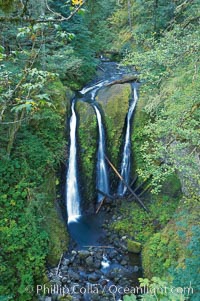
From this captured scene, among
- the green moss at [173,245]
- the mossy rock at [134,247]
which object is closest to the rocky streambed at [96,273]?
the mossy rock at [134,247]

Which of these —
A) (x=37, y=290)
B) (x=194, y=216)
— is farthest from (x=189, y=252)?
(x=37, y=290)

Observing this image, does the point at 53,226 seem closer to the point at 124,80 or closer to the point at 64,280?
the point at 64,280

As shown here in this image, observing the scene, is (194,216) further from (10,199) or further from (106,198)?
(10,199)

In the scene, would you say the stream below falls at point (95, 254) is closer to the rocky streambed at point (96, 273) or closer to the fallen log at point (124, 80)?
the rocky streambed at point (96, 273)

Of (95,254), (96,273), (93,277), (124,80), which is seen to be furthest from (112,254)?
A: (124,80)

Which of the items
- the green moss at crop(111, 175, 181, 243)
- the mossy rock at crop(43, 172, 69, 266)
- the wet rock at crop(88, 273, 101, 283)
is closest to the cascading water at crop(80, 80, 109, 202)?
the green moss at crop(111, 175, 181, 243)

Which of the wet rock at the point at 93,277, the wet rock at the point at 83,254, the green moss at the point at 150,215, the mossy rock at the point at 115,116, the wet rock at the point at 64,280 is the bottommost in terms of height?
Result: the wet rock at the point at 93,277

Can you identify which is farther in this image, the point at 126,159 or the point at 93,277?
the point at 126,159
